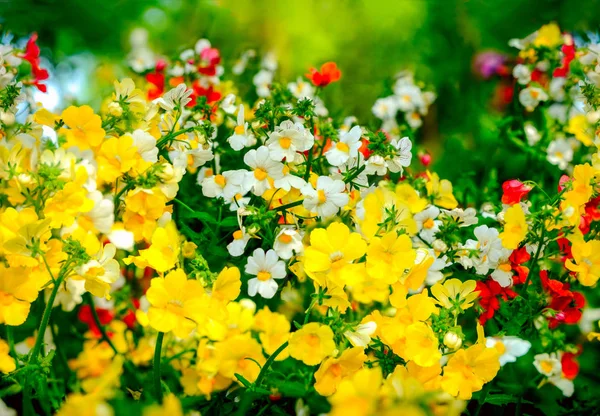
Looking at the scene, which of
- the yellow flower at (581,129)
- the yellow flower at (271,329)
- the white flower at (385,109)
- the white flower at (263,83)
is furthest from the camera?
the white flower at (385,109)

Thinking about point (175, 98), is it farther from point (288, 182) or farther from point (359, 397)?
point (359, 397)

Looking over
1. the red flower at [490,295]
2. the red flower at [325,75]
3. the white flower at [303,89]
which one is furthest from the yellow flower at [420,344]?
the white flower at [303,89]

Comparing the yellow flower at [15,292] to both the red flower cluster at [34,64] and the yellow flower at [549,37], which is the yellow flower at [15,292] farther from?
the yellow flower at [549,37]

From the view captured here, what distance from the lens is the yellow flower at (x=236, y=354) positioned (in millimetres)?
814

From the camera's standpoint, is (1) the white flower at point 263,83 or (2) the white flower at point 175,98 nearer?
(2) the white flower at point 175,98

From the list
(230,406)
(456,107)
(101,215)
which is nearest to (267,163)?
(101,215)

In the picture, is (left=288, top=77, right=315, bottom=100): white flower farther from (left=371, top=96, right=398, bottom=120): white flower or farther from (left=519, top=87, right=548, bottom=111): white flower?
(left=519, top=87, right=548, bottom=111): white flower

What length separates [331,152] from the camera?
0.77 m

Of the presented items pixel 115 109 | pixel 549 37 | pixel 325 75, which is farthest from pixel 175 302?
pixel 549 37

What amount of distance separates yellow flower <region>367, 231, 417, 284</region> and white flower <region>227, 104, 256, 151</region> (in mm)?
234

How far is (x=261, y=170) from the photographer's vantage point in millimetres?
740

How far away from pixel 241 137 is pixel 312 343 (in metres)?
0.29

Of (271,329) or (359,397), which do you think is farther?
(271,329)

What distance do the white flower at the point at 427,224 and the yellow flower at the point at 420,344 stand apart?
0.17m
